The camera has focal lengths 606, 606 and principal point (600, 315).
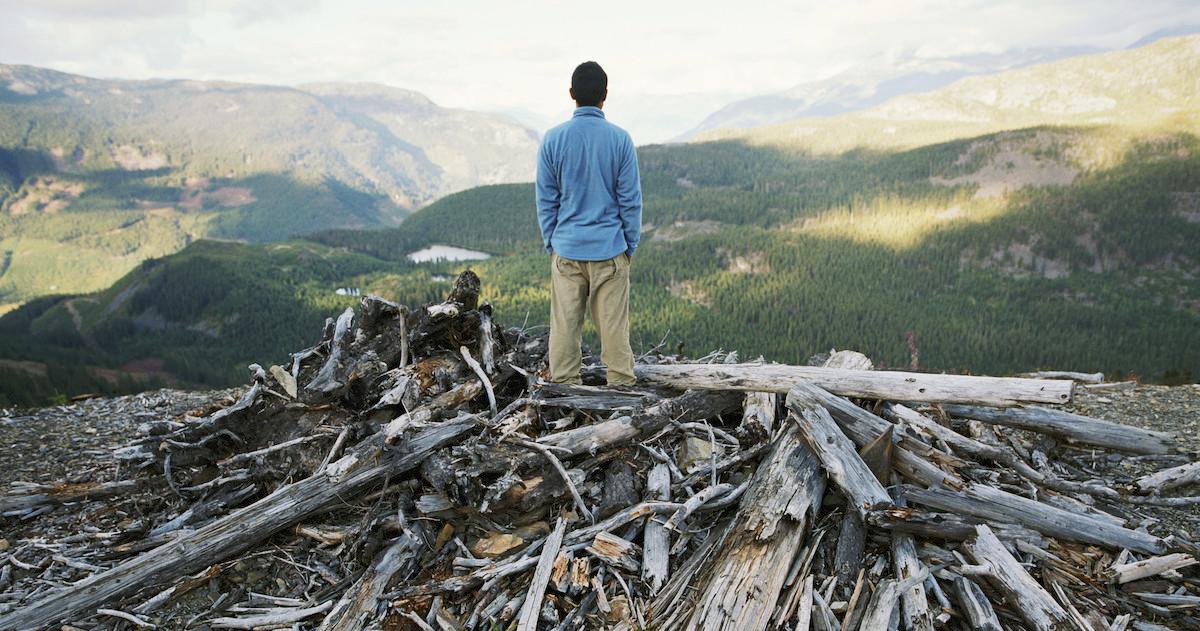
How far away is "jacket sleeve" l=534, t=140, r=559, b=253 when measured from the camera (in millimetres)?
6602

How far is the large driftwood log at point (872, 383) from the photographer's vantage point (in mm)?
5586

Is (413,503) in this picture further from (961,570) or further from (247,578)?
(961,570)

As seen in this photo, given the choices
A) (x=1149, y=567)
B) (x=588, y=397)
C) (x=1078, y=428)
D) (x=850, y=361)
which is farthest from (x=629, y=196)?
(x=1149, y=567)

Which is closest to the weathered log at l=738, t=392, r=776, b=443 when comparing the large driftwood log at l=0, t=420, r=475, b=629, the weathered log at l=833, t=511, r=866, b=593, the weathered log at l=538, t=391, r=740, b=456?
the weathered log at l=538, t=391, r=740, b=456

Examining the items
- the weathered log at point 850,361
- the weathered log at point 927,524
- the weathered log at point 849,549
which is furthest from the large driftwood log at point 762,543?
the weathered log at point 850,361

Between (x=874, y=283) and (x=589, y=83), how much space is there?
452ft

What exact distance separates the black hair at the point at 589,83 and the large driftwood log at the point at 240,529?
11.8 ft

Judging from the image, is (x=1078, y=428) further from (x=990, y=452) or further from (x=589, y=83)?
(x=589, y=83)

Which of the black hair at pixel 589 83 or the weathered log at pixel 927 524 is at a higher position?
the black hair at pixel 589 83

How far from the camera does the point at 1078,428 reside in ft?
20.3

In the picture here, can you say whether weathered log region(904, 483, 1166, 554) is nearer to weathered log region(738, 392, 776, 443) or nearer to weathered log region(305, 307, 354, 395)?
weathered log region(738, 392, 776, 443)

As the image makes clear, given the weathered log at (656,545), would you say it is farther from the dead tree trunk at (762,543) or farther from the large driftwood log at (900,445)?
the large driftwood log at (900,445)

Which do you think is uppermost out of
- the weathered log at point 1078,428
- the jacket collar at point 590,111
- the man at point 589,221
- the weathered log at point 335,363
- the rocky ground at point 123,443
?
the jacket collar at point 590,111

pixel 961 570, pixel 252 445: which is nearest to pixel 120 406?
pixel 252 445
